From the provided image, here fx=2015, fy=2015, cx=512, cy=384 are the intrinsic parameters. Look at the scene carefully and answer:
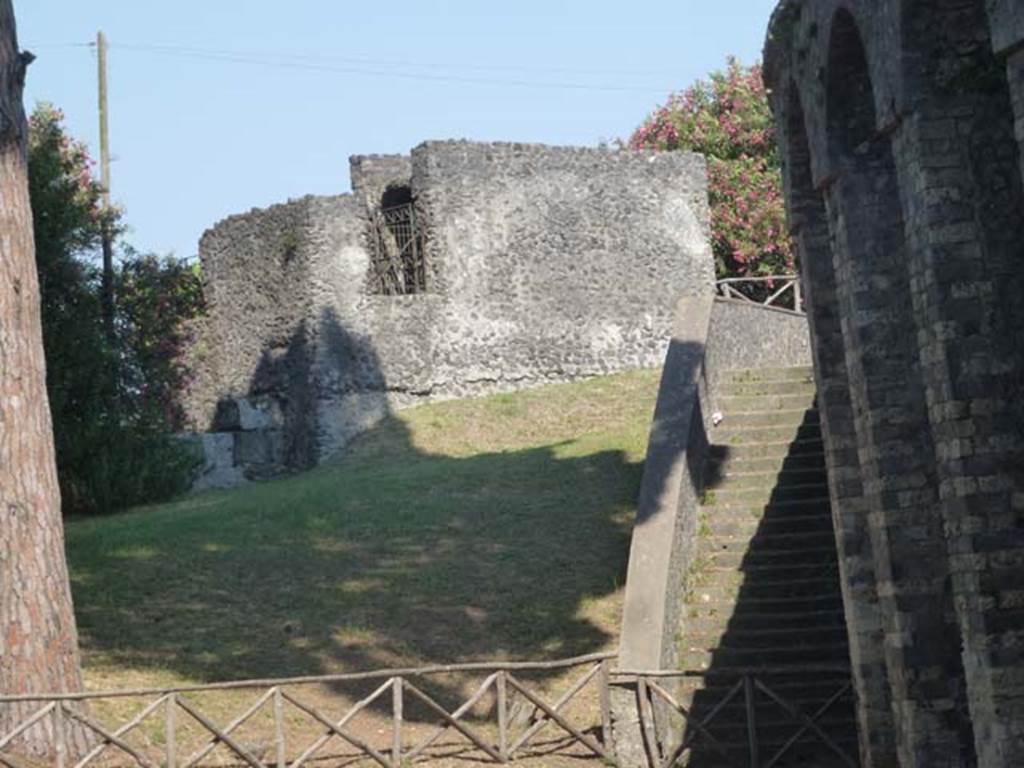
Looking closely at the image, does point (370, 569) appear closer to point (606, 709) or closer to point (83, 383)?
point (606, 709)

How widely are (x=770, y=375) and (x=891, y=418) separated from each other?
9.12 meters

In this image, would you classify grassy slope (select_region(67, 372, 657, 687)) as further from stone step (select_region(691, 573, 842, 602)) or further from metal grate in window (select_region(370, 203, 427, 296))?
metal grate in window (select_region(370, 203, 427, 296))

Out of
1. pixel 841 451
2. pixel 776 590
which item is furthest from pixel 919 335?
pixel 776 590

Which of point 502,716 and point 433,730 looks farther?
point 433,730

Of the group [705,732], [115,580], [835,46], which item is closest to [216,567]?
[115,580]

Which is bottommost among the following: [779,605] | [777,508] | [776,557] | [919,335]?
[779,605]

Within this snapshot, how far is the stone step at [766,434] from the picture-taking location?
20270 millimetres

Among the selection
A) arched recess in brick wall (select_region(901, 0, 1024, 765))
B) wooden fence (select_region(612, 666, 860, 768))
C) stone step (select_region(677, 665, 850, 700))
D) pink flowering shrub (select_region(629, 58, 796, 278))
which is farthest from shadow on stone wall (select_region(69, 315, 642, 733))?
pink flowering shrub (select_region(629, 58, 796, 278))

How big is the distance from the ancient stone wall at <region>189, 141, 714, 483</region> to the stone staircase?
11870 millimetres

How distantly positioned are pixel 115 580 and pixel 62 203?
6353 millimetres

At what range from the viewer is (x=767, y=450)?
65.7 ft

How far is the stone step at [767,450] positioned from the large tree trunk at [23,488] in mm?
6921

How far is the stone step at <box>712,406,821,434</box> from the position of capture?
67.6 feet

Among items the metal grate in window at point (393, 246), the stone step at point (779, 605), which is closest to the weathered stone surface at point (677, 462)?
the stone step at point (779, 605)
